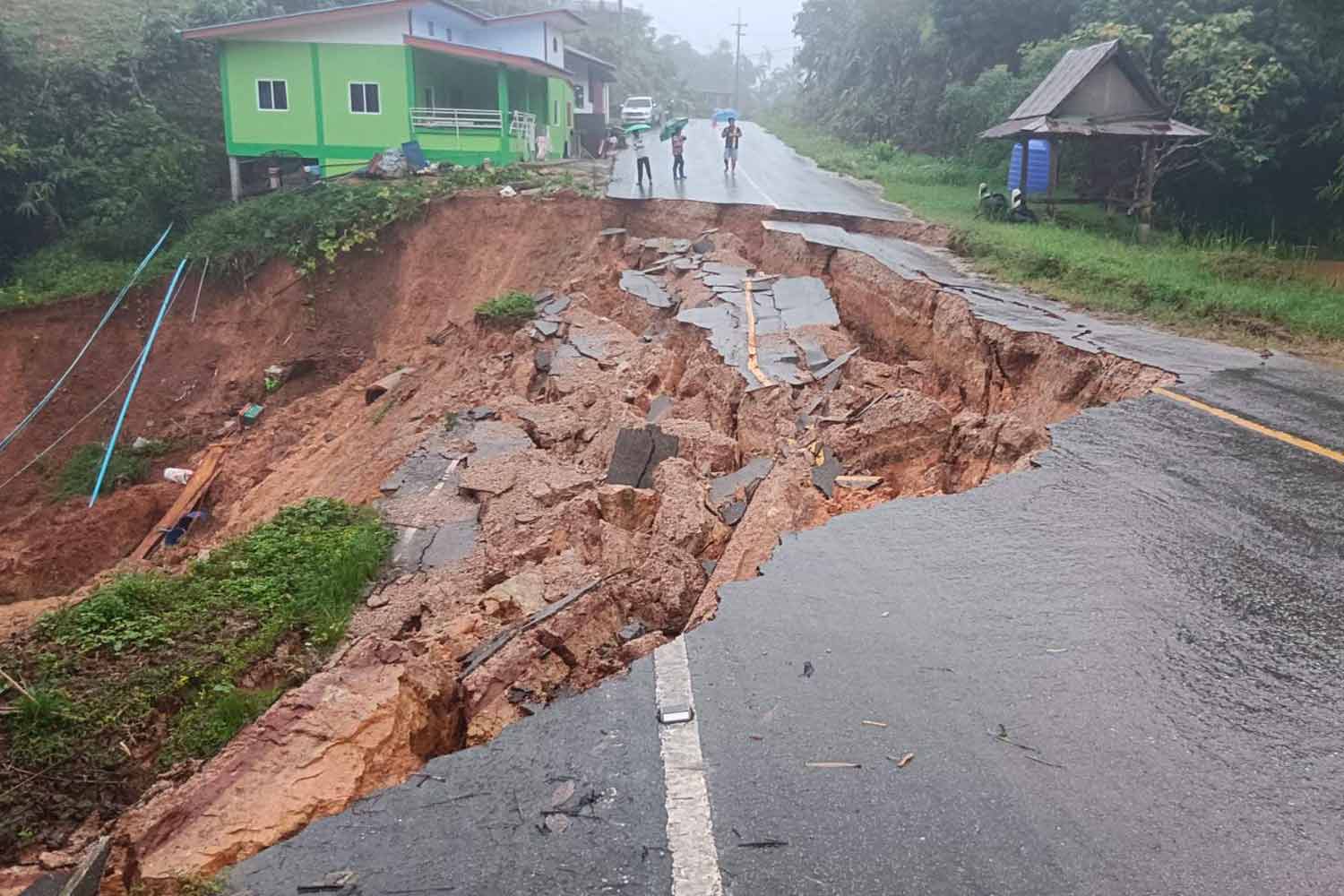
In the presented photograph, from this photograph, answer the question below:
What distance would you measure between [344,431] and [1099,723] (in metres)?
14.3

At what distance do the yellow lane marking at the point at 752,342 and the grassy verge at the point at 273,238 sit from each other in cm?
816

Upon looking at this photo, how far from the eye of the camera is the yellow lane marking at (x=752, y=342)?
11195 millimetres

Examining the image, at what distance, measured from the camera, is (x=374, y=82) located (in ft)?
83.9

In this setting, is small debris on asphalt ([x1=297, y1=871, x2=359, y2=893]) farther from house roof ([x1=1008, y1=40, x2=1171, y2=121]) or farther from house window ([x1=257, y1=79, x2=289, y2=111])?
house window ([x1=257, y1=79, x2=289, y2=111])

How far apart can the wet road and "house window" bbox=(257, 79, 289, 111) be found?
9026 mm

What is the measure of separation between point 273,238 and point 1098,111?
1736 cm

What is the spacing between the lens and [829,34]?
57.2 metres

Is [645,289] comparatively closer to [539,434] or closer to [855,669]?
[539,434]

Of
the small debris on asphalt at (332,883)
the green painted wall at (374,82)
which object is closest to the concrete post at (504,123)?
the green painted wall at (374,82)

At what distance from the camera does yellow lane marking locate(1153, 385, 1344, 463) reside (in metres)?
6.82

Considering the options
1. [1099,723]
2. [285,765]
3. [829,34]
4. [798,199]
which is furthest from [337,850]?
[829,34]

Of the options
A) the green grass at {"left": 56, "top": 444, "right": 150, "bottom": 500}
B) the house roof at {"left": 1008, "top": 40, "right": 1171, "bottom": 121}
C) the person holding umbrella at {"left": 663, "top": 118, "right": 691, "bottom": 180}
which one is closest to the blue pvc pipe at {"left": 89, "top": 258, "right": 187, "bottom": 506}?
the green grass at {"left": 56, "top": 444, "right": 150, "bottom": 500}

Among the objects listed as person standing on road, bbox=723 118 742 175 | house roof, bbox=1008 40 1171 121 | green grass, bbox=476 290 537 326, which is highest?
house roof, bbox=1008 40 1171 121

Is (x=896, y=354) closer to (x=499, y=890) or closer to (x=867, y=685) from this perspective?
(x=867, y=685)
